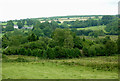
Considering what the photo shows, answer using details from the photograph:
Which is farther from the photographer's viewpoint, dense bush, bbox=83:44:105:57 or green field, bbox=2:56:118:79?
dense bush, bbox=83:44:105:57

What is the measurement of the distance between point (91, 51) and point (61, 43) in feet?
65.8

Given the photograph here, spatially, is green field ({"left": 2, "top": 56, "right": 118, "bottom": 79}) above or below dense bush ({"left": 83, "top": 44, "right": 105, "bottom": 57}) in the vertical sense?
above

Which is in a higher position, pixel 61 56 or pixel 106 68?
pixel 106 68

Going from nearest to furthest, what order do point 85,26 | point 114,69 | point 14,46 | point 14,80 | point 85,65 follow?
point 14,80, point 114,69, point 85,65, point 14,46, point 85,26

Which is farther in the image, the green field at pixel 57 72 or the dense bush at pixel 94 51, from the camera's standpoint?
the dense bush at pixel 94 51

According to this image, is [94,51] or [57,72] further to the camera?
[94,51]

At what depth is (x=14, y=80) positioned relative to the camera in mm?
17953

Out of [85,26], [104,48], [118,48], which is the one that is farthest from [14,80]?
[85,26]

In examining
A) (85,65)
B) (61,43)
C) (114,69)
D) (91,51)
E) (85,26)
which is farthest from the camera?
(85,26)

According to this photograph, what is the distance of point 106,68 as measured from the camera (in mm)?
26453

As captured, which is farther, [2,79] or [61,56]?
[61,56]

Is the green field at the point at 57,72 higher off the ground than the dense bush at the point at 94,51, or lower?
higher

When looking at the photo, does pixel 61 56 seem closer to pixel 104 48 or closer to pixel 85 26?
pixel 104 48

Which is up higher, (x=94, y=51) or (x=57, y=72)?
(x=57, y=72)
